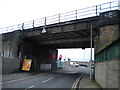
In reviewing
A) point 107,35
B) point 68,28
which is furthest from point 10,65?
point 107,35

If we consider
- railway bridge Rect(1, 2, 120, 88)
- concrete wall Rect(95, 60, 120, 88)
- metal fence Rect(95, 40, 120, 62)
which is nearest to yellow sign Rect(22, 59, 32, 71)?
railway bridge Rect(1, 2, 120, 88)

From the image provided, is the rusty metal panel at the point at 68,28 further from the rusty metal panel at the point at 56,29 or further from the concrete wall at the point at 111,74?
the concrete wall at the point at 111,74

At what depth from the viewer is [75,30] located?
25.2 m

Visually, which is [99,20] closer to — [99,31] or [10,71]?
[99,31]

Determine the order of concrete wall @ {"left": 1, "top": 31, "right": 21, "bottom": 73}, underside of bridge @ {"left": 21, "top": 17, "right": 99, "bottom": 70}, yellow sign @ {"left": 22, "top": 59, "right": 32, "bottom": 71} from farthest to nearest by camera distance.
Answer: yellow sign @ {"left": 22, "top": 59, "right": 32, "bottom": 71}
concrete wall @ {"left": 1, "top": 31, "right": 21, "bottom": 73}
underside of bridge @ {"left": 21, "top": 17, "right": 99, "bottom": 70}

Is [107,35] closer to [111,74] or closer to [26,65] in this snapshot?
[111,74]

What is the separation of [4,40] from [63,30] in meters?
16.7

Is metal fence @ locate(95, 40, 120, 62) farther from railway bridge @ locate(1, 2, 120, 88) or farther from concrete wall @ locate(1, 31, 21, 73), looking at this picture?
concrete wall @ locate(1, 31, 21, 73)

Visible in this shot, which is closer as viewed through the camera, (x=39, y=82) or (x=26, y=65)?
(x=39, y=82)

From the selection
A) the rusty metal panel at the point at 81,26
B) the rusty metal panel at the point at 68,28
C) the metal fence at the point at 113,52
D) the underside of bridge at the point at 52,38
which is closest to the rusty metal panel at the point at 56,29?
the underside of bridge at the point at 52,38

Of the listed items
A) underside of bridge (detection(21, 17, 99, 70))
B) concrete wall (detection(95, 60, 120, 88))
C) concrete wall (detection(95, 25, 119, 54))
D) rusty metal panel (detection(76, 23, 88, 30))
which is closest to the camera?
concrete wall (detection(95, 60, 120, 88))

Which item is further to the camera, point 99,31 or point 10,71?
point 10,71

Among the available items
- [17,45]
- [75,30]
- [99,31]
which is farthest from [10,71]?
[99,31]

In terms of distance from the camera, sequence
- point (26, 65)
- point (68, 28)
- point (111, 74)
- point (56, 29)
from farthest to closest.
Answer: point (26, 65), point (56, 29), point (68, 28), point (111, 74)
